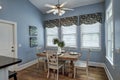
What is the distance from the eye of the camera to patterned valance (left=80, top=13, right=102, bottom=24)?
4509mm

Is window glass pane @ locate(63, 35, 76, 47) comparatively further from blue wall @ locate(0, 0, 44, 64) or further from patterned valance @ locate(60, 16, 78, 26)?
blue wall @ locate(0, 0, 44, 64)

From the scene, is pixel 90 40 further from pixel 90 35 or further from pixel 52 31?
pixel 52 31

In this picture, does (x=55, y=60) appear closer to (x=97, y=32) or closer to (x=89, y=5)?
(x=97, y=32)

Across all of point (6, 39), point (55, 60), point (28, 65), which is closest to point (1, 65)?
point (55, 60)

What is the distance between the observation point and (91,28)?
4773 mm

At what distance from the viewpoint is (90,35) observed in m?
4.81

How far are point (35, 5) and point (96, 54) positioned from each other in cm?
410

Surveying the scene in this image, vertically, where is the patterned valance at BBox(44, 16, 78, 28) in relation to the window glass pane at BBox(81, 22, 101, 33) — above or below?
above

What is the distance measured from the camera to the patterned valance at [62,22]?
510 cm

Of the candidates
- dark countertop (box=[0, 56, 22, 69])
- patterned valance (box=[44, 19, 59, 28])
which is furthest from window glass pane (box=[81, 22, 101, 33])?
dark countertop (box=[0, 56, 22, 69])

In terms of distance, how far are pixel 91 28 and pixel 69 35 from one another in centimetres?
123

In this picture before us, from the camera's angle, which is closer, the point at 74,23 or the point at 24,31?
the point at 24,31

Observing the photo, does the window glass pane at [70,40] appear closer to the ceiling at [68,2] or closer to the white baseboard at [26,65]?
the ceiling at [68,2]

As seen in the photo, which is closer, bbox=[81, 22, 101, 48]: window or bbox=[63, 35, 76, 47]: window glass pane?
bbox=[81, 22, 101, 48]: window
